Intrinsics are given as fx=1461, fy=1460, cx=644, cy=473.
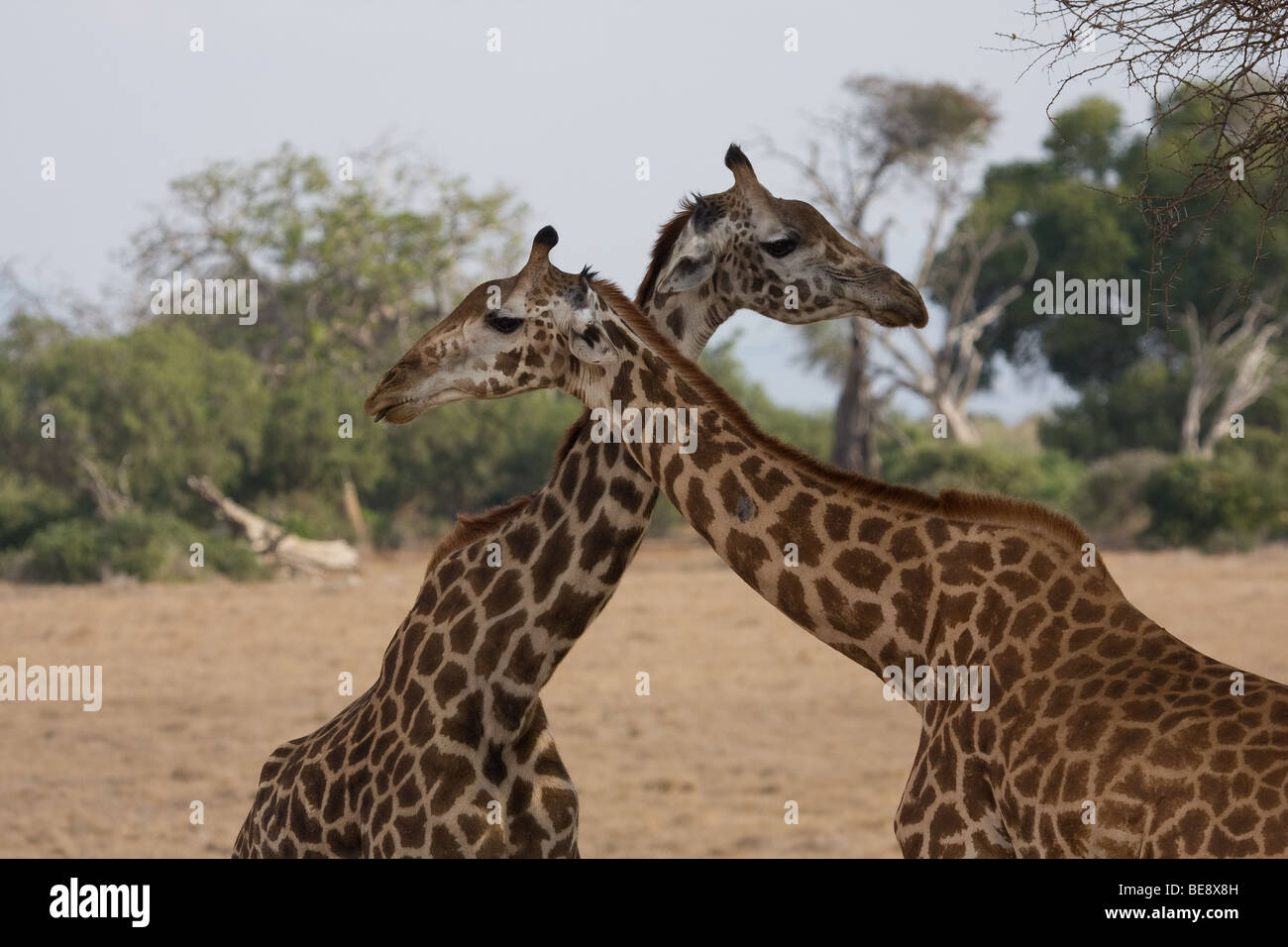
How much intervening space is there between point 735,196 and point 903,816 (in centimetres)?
216

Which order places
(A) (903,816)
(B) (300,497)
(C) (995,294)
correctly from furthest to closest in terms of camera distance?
(C) (995,294)
(B) (300,497)
(A) (903,816)

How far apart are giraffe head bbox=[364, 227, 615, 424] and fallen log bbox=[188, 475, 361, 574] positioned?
2609 centimetres

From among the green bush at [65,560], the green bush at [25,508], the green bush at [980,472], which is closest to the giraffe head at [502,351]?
the green bush at [65,560]

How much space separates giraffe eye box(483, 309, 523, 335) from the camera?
174 inches

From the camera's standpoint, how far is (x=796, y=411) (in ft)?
168

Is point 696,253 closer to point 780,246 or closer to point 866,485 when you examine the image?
point 780,246

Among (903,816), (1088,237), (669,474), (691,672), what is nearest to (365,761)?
(669,474)

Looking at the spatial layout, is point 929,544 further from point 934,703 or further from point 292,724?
point 292,724

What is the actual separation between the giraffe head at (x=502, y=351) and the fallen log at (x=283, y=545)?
26.1 meters

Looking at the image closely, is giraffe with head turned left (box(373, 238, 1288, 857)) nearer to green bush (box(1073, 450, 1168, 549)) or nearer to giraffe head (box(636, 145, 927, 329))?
giraffe head (box(636, 145, 927, 329))

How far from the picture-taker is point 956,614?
423 centimetres

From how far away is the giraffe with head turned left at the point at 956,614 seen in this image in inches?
146

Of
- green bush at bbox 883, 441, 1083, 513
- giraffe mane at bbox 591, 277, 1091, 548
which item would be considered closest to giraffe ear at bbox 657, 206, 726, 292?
giraffe mane at bbox 591, 277, 1091, 548

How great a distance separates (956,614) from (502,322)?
1.60m
